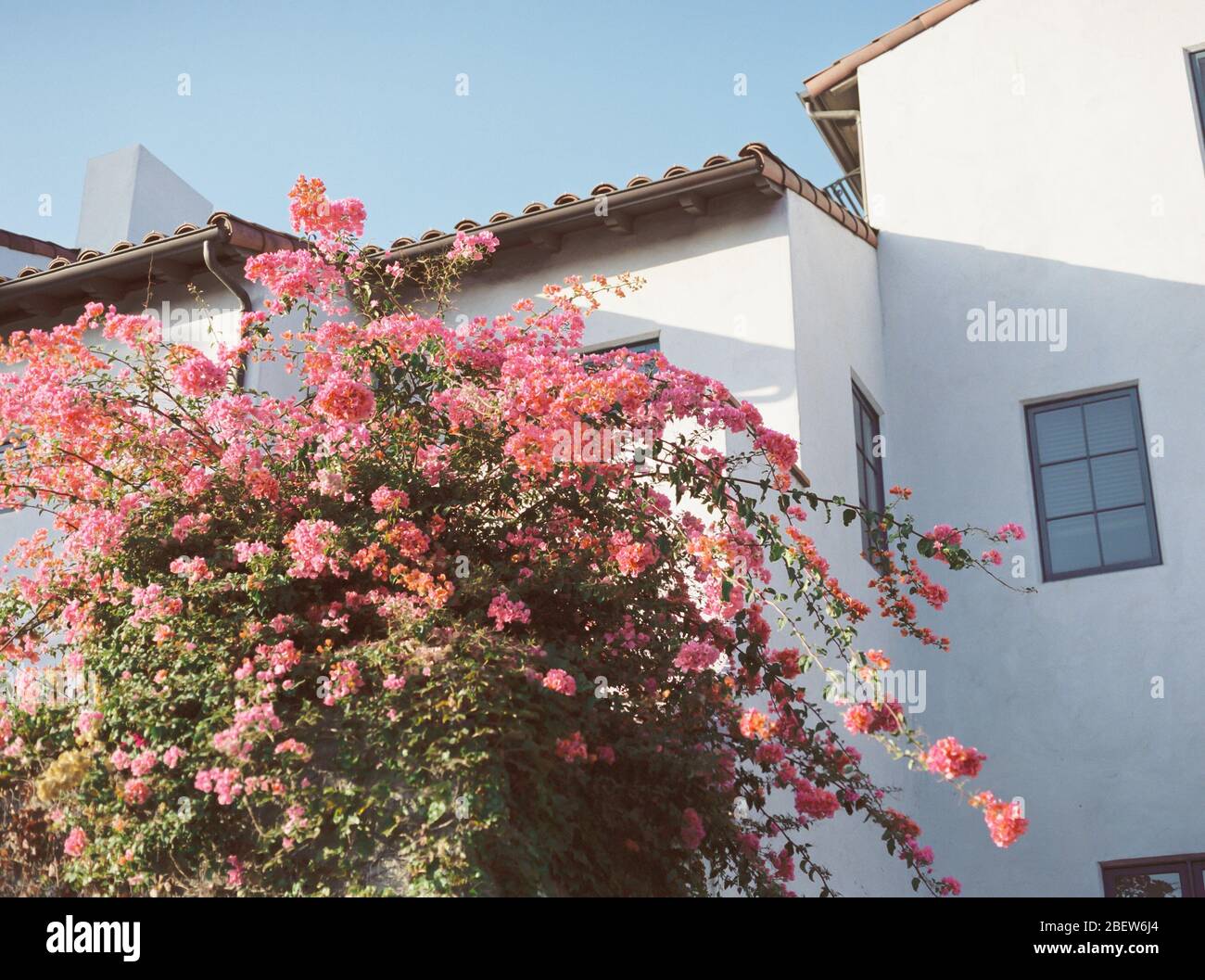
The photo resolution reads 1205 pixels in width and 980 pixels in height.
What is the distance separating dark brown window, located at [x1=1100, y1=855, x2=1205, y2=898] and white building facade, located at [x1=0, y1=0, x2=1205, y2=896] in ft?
0.04

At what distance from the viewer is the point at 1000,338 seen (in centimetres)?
998

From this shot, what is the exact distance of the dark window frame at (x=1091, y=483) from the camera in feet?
29.6

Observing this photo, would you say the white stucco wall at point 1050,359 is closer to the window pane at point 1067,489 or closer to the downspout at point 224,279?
the window pane at point 1067,489

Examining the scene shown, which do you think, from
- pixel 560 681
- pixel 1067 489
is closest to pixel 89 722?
pixel 560 681

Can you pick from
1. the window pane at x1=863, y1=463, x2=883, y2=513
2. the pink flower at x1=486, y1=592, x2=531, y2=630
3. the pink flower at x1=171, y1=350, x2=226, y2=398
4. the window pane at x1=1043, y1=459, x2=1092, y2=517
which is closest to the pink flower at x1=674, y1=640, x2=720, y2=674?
the pink flower at x1=486, y1=592, x2=531, y2=630

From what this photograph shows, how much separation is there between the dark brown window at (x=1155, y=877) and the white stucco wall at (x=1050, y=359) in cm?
7

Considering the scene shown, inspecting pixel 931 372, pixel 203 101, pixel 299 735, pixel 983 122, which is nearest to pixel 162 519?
pixel 299 735

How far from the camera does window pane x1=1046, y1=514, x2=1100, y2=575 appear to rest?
363 inches

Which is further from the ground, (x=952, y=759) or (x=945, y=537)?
(x=945, y=537)

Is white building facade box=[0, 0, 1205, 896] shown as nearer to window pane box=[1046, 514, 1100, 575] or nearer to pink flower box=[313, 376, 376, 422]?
window pane box=[1046, 514, 1100, 575]

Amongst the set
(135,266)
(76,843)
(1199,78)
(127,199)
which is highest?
(127,199)

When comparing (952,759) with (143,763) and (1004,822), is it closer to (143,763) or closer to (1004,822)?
(1004,822)

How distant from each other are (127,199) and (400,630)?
34.8 feet

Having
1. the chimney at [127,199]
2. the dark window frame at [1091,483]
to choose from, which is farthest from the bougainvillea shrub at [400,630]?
the chimney at [127,199]
